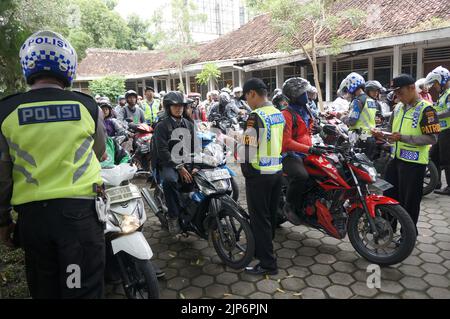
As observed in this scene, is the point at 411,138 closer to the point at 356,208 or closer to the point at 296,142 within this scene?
the point at 356,208

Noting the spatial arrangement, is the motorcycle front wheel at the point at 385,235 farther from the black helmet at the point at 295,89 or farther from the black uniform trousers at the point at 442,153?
the black uniform trousers at the point at 442,153

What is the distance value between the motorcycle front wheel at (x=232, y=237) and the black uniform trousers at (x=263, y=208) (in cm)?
8

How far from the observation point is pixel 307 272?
3.38 meters

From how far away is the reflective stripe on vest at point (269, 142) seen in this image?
312 cm

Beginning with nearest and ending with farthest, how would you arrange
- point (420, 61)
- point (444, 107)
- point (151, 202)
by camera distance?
point (151, 202) < point (444, 107) < point (420, 61)

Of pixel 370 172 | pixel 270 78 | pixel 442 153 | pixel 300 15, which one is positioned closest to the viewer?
pixel 370 172

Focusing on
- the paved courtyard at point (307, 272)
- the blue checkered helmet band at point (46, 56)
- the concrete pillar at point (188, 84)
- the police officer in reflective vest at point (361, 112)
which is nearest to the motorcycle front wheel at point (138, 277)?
the paved courtyard at point (307, 272)

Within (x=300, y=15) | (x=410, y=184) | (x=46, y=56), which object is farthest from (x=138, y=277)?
(x=300, y=15)

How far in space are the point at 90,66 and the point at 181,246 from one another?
26582mm

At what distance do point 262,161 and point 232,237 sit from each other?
800 millimetres

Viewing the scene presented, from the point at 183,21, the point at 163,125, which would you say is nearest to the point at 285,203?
the point at 163,125

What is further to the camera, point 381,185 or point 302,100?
point 302,100

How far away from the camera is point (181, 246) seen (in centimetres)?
414
